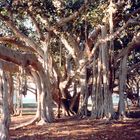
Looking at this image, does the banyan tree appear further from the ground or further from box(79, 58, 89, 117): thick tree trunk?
the ground

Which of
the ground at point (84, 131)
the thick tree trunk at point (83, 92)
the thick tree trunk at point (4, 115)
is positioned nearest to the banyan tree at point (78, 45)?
the thick tree trunk at point (83, 92)

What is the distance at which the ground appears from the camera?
9.29 m

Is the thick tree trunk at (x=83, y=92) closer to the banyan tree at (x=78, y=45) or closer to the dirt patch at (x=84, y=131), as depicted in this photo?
the banyan tree at (x=78, y=45)

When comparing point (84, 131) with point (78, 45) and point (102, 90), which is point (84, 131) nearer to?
point (102, 90)

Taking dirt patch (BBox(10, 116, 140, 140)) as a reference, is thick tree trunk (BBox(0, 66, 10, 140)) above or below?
above

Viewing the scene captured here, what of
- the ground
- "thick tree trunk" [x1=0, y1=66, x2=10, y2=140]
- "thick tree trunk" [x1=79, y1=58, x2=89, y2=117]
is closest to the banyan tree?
"thick tree trunk" [x1=79, y1=58, x2=89, y2=117]

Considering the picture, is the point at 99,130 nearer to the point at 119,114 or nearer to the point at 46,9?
the point at 119,114

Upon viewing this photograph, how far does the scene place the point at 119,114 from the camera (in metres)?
12.2

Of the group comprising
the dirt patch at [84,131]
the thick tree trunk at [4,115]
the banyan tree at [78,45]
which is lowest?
the dirt patch at [84,131]

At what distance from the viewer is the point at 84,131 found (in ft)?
32.9

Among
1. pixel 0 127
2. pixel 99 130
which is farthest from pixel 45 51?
pixel 0 127

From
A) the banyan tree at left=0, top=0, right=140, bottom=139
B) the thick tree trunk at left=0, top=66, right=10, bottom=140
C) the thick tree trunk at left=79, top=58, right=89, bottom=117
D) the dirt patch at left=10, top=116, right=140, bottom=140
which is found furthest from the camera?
the thick tree trunk at left=79, top=58, right=89, bottom=117

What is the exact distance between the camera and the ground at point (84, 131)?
30.5 feet

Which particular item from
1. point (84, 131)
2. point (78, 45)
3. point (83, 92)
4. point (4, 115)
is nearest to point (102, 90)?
point (83, 92)
